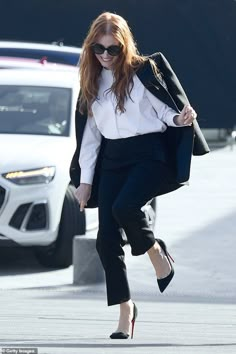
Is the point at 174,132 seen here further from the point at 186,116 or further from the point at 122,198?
the point at 122,198

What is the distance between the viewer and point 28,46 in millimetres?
15164

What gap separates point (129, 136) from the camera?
23.2 ft

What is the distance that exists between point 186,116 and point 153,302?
2.46m

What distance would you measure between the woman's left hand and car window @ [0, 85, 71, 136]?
4027 mm

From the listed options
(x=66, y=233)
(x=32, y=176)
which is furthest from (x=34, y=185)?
(x=66, y=233)

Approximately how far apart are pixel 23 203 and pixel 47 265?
765 millimetres

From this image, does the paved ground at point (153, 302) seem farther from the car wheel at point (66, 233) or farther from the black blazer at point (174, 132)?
the black blazer at point (174, 132)

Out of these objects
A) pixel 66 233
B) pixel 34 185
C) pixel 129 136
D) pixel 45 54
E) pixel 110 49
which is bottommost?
pixel 45 54

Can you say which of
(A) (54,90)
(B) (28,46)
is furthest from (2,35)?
(A) (54,90)

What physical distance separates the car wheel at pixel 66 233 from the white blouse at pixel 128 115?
3313 mm

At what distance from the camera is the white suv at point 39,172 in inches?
402

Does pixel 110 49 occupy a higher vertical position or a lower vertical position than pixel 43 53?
higher

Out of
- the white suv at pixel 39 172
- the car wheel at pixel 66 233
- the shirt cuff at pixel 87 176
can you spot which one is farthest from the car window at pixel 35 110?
the shirt cuff at pixel 87 176

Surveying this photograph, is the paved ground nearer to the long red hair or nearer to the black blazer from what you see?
the black blazer
